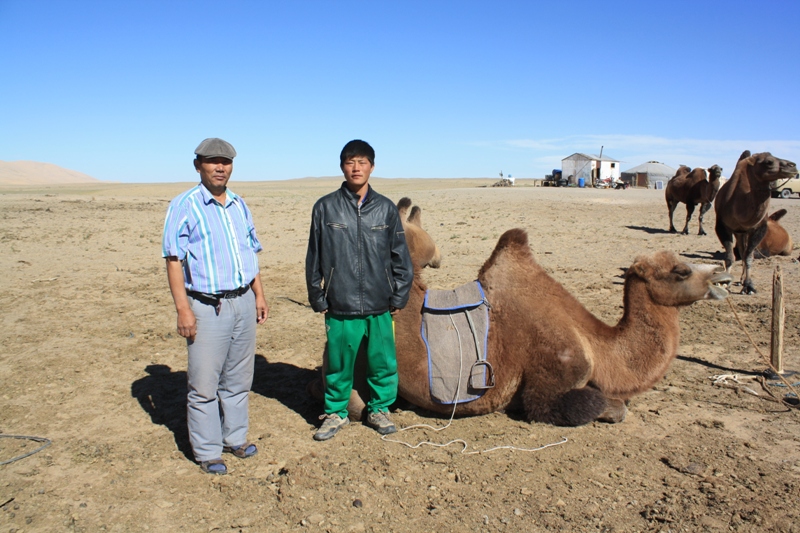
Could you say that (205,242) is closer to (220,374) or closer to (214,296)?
(214,296)

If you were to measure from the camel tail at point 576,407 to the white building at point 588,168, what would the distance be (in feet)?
197

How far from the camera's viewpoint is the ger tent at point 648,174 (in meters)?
68.6

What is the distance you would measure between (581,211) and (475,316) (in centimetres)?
2108

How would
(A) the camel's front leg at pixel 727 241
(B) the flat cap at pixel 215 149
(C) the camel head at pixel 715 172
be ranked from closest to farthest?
(B) the flat cap at pixel 215 149 → (A) the camel's front leg at pixel 727 241 → (C) the camel head at pixel 715 172

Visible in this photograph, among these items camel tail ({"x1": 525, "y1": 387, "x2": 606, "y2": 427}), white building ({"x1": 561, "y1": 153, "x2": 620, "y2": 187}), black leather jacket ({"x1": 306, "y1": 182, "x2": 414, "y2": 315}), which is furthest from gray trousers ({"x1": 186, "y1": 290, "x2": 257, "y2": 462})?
white building ({"x1": 561, "y1": 153, "x2": 620, "y2": 187})

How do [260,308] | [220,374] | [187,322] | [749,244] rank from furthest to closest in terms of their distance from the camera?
[749,244] < [260,308] < [220,374] < [187,322]

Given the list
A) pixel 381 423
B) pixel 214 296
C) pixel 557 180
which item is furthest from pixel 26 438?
pixel 557 180

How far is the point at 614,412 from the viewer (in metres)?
5.12

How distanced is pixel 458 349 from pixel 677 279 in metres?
1.96

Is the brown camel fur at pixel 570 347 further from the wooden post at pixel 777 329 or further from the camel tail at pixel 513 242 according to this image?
the wooden post at pixel 777 329

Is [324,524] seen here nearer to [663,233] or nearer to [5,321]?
[5,321]

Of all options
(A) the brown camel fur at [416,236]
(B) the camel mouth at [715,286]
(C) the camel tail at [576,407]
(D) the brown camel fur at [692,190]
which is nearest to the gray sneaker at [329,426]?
(C) the camel tail at [576,407]

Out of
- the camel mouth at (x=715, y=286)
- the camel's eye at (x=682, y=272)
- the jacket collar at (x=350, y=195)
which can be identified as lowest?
the camel mouth at (x=715, y=286)

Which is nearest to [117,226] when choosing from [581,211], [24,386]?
[24,386]
